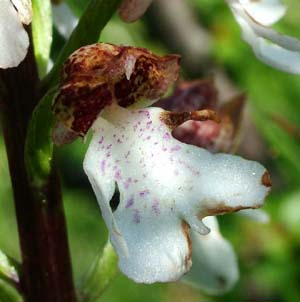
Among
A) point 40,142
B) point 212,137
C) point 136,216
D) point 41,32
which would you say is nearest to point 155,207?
point 136,216

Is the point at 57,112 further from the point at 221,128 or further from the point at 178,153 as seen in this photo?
the point at 221,128

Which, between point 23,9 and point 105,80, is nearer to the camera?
point 23,9

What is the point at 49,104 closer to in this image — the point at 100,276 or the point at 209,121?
the point at 100,276

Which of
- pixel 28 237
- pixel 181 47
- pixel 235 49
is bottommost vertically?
pixel 181 47

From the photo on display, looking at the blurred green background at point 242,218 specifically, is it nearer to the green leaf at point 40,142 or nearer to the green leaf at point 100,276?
the green leaf at point 100,276

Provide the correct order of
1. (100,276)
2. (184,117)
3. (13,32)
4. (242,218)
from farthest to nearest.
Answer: (242,218) < (100,276) < (184,117) < (13,32)

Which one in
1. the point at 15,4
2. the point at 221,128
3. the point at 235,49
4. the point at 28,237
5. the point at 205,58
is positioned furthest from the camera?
the point at 205,58

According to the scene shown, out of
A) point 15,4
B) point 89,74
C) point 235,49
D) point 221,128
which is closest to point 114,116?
point 89,74
